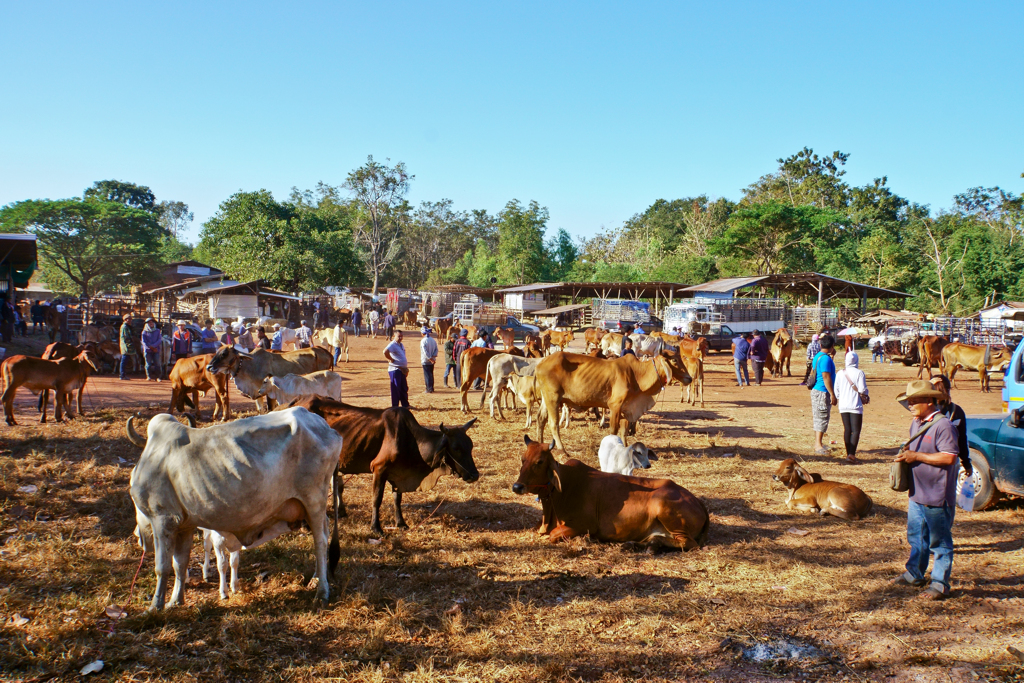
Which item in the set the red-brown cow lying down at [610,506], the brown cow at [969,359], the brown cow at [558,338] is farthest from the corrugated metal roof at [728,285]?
the red-brown cow lying down at [610,506]

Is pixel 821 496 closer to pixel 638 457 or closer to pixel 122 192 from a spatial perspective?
pixel 638 457

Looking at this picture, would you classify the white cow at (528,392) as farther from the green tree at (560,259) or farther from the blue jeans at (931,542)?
the green tree at (560,259)

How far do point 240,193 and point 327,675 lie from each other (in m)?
49.0

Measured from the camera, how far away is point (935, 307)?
46.9 m

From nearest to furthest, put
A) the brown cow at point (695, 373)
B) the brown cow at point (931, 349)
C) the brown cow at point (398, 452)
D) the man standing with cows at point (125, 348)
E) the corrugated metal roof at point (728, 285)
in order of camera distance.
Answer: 1. the brown cow at point (398, 452)
2. the brown cow at point (695, 373)
3. the man standing with cows at point (125, 348)
4. the brown cow at point (931, 349)
5. the corrugated metal roof at point (728, 285)

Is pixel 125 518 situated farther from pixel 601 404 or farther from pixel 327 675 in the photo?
pixel 601 404

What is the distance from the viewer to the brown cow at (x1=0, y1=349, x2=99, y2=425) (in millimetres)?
11375

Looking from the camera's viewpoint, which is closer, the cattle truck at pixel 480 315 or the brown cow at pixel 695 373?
the brown cow at pixel 695 373

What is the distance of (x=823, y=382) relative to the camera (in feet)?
34.1

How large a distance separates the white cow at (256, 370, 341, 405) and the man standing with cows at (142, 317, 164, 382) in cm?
876

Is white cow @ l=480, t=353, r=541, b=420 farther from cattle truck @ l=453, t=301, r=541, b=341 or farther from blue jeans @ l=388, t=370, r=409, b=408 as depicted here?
cattle truck @ l=453, t=301, r=541, b=341

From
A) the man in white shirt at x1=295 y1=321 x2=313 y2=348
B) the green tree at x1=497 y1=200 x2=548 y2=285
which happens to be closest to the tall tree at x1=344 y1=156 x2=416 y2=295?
the green tree at x1=497 y1=200 x2=548 y2=285

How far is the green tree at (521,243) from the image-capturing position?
61.6 m

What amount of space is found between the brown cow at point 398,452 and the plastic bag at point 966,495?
5.60 m
